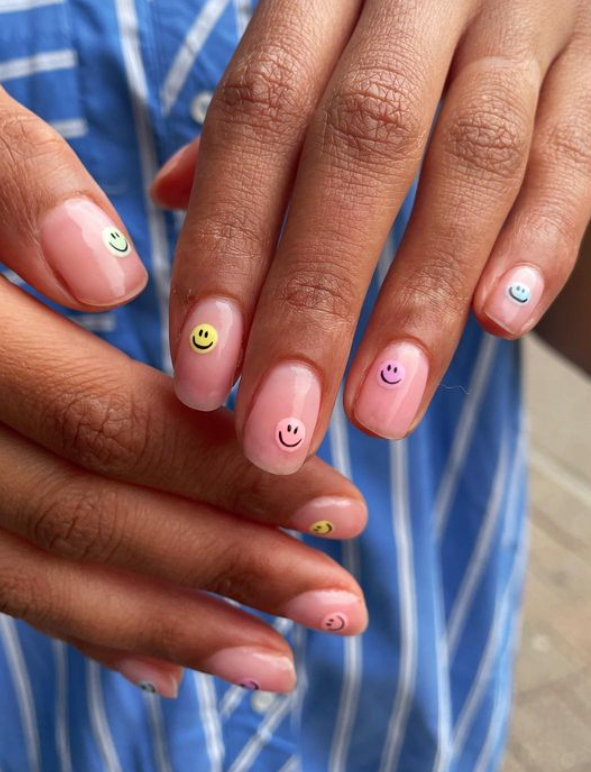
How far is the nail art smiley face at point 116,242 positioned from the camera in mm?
564

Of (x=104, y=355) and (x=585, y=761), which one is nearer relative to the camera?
(x=104, y=355)

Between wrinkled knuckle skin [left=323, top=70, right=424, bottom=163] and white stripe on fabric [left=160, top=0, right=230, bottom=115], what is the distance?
266 millimetres

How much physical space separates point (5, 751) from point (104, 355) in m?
0.61

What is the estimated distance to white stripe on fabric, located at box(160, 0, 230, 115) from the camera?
2.44ft

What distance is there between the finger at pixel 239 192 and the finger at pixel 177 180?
127 millimetres

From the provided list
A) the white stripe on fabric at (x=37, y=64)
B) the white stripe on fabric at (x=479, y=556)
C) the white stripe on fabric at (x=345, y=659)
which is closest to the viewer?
the white stripe on fabric at (x=37, y=64)

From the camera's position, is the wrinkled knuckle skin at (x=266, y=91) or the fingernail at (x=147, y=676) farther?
the fingernail at (x=147, y=676)

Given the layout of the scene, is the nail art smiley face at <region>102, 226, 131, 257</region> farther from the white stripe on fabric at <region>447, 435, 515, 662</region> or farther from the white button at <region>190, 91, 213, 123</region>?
the white stripe on fabric at <region>447, 435, 515, 662</region>

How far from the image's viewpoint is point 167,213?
784 mm

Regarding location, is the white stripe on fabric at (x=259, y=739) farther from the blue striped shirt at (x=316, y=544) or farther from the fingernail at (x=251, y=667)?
the fingernail at (x=251, y=667)

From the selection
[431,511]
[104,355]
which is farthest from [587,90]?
[431,511]

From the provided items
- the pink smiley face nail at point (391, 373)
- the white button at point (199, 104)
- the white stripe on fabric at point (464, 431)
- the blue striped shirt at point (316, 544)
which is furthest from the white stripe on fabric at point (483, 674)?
the white button at point (199, 104)

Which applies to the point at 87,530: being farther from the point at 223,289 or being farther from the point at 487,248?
the point at 487,248

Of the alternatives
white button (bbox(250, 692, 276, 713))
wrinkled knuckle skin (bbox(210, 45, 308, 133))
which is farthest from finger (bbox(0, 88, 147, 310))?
white button (bbox(250, 692, 276, 713))
